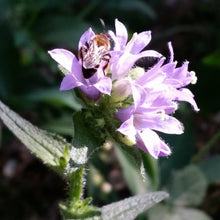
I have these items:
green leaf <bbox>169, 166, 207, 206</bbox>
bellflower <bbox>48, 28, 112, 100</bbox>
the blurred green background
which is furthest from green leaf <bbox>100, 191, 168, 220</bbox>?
green leaf <bbox>169, 166, 207, 206</bbox>

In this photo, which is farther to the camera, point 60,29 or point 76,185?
point 60,29

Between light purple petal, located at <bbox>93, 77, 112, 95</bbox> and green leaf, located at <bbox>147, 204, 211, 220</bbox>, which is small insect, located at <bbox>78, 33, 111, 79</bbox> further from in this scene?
green leaf, located at <bbox>147, 204, 211, 220</bbox>

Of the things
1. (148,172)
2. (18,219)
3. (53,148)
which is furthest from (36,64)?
(53,148)

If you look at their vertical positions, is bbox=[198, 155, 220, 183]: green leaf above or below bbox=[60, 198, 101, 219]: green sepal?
below

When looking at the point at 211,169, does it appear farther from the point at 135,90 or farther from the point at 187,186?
the point at 135,90

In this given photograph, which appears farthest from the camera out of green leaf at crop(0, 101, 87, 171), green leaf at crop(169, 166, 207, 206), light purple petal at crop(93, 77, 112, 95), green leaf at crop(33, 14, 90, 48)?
green leaf at crop(33, 14, 90, 48)

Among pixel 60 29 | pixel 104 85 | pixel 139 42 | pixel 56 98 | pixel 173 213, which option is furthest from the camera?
pixel 60 29

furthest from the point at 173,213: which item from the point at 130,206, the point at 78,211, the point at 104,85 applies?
the point at 104,85

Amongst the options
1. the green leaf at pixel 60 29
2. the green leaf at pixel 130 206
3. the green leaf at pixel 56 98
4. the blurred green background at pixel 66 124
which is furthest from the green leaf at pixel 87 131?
the green leaf at pixel 60 29

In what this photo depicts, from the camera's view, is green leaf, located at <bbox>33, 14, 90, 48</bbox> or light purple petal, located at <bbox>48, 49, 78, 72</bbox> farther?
green leaf, located at <bbox>33, 14, 90, 48</bbox>
